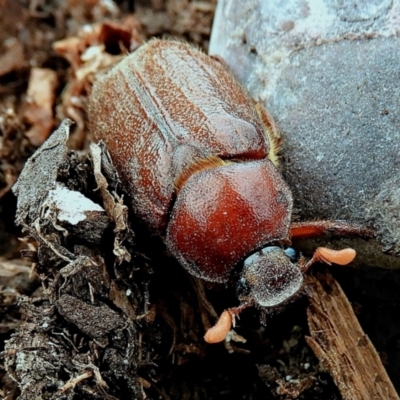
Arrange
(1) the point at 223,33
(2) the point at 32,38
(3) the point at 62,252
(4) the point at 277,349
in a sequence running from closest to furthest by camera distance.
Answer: (3) the point at 62,252
(4) the point at 277,349
(1) the point at 223,33
(2) the point at 32,38

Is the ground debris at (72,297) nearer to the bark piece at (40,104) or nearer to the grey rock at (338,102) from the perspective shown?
the grey rock at (338,102)

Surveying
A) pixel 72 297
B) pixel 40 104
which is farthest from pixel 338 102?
pixel 40 104

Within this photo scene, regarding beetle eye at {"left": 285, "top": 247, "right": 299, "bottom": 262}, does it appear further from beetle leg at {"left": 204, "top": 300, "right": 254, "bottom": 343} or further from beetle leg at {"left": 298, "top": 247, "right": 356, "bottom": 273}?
beetle leg at {"left": 204, "top": 300, "right": 254, "bottom": 343}

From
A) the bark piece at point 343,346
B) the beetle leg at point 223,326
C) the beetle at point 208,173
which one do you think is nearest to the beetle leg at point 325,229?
the beetle at point 208,173

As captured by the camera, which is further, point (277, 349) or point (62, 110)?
point (62, 110)

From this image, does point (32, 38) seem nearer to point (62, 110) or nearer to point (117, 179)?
point (62, 110)

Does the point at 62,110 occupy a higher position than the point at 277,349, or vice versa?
the point at 62,110

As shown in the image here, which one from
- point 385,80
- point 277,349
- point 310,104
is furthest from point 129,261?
point 385,80

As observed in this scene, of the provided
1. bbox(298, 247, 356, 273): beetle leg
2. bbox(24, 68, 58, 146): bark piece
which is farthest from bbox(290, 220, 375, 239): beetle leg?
bbox(24, 68, 58, 146): bark piece
